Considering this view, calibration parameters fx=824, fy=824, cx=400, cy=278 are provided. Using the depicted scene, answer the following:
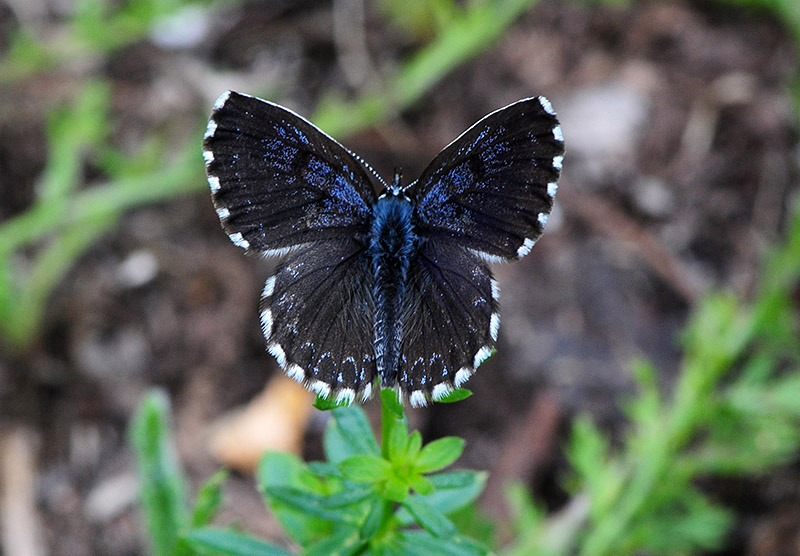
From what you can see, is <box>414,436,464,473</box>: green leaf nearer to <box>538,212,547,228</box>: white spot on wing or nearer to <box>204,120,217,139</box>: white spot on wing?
<box>538,212,547,228</box>: white spot on wing

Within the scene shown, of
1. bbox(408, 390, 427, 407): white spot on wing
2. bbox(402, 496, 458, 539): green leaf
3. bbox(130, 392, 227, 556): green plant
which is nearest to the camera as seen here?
bbox(408, 390, 427, 407): white spot on wing

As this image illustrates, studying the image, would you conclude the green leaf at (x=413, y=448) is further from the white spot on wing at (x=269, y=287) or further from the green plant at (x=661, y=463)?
the white spot on wing at (x=269, y=287)

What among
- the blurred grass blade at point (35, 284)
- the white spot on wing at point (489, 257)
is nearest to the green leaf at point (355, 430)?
the white spot on wing at point (489, 257)

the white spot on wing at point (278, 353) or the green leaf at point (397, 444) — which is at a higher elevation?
the white spot on wing at point (278, 353)

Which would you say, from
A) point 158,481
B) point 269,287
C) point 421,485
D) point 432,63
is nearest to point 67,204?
point 158,481

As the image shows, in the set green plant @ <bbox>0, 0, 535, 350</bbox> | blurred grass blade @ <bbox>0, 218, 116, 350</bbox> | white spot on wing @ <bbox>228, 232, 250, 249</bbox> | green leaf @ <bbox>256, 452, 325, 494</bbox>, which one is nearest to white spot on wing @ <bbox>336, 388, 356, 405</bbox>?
white spot on wing @ <bbox>228, 232, 250, 249</bbox>

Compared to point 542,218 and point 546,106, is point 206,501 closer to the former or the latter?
point 542,218
